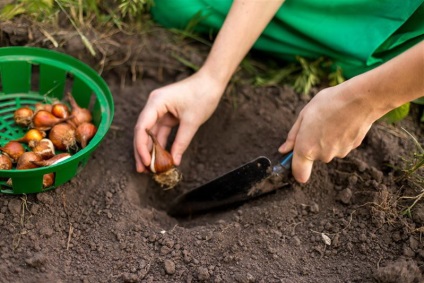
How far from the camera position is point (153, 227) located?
1597 mm

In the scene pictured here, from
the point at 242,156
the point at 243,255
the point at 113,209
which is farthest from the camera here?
the point at 242,156

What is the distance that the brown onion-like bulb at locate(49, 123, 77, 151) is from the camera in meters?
1.67

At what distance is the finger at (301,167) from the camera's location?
1.49 metres

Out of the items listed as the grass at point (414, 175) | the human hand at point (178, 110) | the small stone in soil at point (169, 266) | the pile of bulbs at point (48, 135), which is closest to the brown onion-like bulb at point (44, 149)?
the pile of bulbs at point (48, 135)

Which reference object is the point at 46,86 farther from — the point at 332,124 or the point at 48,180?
the point at 332,124

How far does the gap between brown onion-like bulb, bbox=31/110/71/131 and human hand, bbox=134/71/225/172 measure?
28 centimetres

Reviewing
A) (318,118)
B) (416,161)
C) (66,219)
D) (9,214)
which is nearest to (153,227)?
(66,219)

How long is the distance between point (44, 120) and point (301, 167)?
2.74ft

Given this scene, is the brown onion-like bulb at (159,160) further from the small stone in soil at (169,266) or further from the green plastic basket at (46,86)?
the small stone in soil at (169,266)

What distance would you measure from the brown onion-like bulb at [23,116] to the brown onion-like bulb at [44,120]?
0.12 ft

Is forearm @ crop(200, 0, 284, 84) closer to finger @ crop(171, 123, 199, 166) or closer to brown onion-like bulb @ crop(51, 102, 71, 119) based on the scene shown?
finger @ crop(171, 123, 199, 166)

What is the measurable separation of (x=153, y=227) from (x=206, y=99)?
1.51 feet

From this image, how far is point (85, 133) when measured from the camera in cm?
166

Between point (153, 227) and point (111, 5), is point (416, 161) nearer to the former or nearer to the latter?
point (153, 227)
